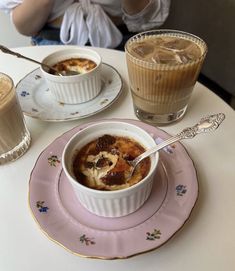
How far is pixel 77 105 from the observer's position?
0.77m

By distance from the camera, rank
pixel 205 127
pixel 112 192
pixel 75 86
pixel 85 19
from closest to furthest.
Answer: pixel 112 192, pixel 205 127, pixel 75 86, pixel 85 19

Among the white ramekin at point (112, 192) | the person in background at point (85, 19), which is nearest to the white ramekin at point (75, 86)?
the white ramekin at point (112, 192)

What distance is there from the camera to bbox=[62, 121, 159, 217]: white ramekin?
486mm

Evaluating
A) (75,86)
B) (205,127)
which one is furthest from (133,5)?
(205,127)

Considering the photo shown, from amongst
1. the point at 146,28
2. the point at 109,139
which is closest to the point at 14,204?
the point at 109,139

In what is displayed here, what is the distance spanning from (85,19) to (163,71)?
0.61 m

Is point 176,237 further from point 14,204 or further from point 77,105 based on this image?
point 77,105

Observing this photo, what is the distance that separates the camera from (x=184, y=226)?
52cm

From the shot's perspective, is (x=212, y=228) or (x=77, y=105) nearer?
(x=212, y=228)

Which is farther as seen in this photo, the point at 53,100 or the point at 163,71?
the point at 53,100

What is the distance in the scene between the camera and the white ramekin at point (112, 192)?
1.59 ft

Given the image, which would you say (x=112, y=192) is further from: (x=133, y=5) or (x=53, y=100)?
(x=133, y=5)

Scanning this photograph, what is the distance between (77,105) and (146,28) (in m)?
0.61

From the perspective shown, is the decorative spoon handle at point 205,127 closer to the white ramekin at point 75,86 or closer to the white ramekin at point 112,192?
the white ramekin at point 112,192
